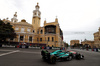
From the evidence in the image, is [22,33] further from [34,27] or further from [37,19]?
[37,19]

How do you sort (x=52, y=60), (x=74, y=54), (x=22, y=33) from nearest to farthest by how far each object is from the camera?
(x=52, y=60) → (x=74, y=54) → (x=22, y=33)

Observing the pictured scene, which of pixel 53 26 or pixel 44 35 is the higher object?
pixel 53 26

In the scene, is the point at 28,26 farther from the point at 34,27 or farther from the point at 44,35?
the point at 44,35

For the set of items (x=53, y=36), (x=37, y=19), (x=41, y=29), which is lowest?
(x=53, y=36)

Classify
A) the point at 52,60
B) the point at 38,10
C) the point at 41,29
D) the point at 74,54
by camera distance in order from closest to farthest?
the point at 52,60, the point at 74,54, the point at 41,29, the point at 38,10

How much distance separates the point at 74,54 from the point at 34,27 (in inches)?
1407

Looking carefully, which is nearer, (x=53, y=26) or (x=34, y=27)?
(x=53, y=26)

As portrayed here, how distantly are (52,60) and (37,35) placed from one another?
34.8 metres

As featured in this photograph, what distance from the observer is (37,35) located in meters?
40.4

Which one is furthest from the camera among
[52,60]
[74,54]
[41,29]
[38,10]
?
[38,10]

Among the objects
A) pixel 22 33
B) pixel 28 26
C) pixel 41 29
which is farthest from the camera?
pixel 41 29

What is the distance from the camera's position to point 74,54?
10.2 metres

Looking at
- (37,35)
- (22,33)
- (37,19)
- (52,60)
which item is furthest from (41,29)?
(52,60)

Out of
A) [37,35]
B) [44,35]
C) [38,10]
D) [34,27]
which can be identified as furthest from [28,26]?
[38,10]
